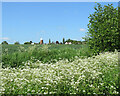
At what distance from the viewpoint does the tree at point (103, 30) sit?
25.9ft

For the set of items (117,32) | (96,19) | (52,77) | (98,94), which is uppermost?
(96,19)

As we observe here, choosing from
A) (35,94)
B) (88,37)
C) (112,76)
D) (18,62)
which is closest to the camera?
(35,94)

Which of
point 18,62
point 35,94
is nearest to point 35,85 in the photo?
point 35,94

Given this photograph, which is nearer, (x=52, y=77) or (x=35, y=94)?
(x=35, y=94)

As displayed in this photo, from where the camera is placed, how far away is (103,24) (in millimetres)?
7930

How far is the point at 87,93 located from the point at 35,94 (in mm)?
1211

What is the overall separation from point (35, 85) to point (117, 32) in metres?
5.35

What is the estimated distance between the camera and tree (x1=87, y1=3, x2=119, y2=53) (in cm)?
789

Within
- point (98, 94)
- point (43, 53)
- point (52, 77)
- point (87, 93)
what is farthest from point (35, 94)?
point (43, 53)

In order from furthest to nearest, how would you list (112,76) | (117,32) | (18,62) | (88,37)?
1. (88,37)
2. (117,32)
3. (18,62)
4. (112,76)

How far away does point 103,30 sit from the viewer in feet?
26.0

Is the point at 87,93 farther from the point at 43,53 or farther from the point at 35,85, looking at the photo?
the point at 43,53

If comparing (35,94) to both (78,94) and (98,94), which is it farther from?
(98,94)

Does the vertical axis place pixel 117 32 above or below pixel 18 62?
above
